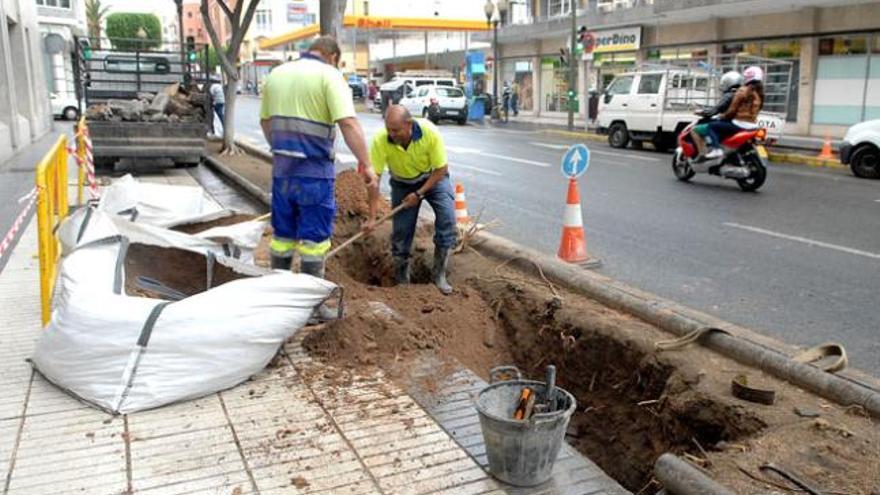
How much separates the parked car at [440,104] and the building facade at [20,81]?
13.2m

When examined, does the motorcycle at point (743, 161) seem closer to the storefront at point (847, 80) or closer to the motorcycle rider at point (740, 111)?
the motorcycle rider at point (740, 111)

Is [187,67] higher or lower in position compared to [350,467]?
higher

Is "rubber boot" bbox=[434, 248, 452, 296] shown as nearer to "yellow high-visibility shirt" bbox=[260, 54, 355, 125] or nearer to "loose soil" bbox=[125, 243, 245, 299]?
"yellow high-visibility shirt" bbox=[260, 54, 355, 125]

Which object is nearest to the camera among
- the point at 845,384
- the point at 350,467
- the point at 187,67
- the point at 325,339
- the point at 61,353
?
the point at 350,467

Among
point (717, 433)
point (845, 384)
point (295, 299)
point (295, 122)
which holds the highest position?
point (295, 122)

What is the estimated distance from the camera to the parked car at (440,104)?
29938mm

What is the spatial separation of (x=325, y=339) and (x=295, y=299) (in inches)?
19.7

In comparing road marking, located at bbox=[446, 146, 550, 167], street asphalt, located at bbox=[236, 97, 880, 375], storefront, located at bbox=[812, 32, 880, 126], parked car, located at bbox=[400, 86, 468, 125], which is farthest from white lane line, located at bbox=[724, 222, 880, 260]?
parked car, located at bbox=[400, 86, 468, 125]

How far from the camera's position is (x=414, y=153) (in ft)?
18.5

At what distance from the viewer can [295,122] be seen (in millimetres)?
4645

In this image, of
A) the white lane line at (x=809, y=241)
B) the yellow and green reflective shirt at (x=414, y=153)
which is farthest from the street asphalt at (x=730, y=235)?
the yellow and green reflective shirt at (x=414, y=153)

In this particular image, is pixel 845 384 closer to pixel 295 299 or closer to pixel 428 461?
pixel 428 461

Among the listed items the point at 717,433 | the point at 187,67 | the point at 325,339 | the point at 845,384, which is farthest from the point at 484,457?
the point at 187,67

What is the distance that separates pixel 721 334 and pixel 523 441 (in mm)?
1858
